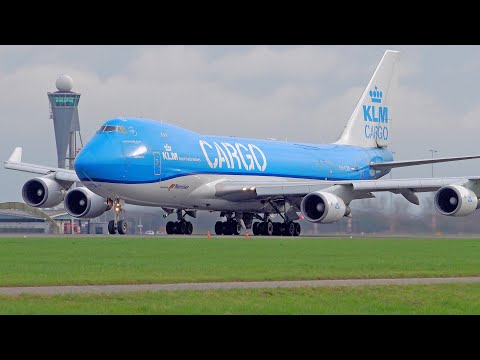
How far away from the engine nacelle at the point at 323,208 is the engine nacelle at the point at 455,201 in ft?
15.1

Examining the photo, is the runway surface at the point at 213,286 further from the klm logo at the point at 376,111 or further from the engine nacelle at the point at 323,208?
the klm logo at the point at 376,111

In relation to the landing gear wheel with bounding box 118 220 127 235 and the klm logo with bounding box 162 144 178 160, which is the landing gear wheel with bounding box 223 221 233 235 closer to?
the landing gear wheel with bounding box 118 220 127 235

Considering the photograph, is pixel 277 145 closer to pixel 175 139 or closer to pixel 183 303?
pixel 175 139

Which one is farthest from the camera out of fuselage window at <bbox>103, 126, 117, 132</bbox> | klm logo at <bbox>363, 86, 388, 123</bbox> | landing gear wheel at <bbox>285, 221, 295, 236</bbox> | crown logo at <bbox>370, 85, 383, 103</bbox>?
crown logo at <bbox>370, 85, 383, 103</bbox>

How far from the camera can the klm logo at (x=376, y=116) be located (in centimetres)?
7594

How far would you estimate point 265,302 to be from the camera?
2188 centimetres

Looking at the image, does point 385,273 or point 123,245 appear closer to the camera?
point 385,273

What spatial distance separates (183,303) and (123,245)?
2235cm

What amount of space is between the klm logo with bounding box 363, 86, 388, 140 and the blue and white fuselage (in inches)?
362

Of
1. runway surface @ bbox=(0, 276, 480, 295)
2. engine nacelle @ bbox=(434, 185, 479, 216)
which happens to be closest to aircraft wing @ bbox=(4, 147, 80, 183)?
engine nacelle @ bbox=(434, 185, 479, 216)

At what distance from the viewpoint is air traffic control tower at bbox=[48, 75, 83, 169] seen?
173 m

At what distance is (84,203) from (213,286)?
37.1 metres
